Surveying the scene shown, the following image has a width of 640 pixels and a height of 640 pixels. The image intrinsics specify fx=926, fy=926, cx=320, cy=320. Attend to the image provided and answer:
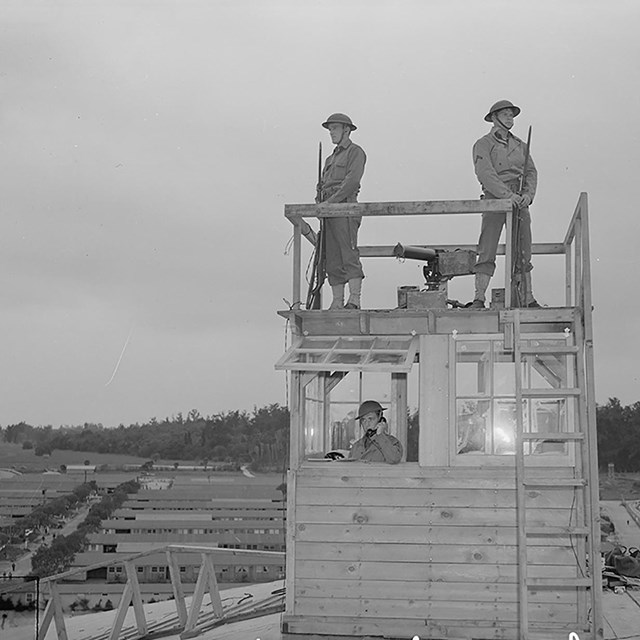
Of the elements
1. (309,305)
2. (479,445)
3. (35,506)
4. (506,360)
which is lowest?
(35,506)

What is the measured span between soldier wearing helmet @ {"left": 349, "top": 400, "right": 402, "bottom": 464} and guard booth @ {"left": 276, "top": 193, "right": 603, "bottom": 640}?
0.46 feet

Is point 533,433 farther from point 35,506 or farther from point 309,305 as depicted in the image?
point 35,506

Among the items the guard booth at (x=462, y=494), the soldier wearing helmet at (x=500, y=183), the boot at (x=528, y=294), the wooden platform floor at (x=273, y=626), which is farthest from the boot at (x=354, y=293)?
the wooden platform floor at (x=273, y=626)

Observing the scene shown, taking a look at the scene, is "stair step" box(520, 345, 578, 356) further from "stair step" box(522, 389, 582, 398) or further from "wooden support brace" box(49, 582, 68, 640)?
"wooden support brace" box(49, 582, 68, 640)

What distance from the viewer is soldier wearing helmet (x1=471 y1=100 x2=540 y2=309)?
1129 centimetres

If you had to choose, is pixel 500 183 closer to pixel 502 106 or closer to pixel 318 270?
pixel 502 106

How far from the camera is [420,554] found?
10.4 m

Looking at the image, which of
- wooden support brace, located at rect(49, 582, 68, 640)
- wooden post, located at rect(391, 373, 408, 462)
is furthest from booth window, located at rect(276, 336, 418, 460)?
wooden support brace, located at rect(49, 582, 68, 640)

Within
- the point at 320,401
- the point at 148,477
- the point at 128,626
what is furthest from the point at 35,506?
the point at 320,401

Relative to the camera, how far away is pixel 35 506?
180 ft

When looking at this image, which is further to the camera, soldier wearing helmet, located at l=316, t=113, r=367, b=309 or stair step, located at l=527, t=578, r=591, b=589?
soldier wearing helmet, located at l=316, t=113, r=367, b=309

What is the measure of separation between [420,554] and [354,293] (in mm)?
3296

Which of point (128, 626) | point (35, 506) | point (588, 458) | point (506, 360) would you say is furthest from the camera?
point (35, 506)

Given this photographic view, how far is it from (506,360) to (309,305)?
257 cm
